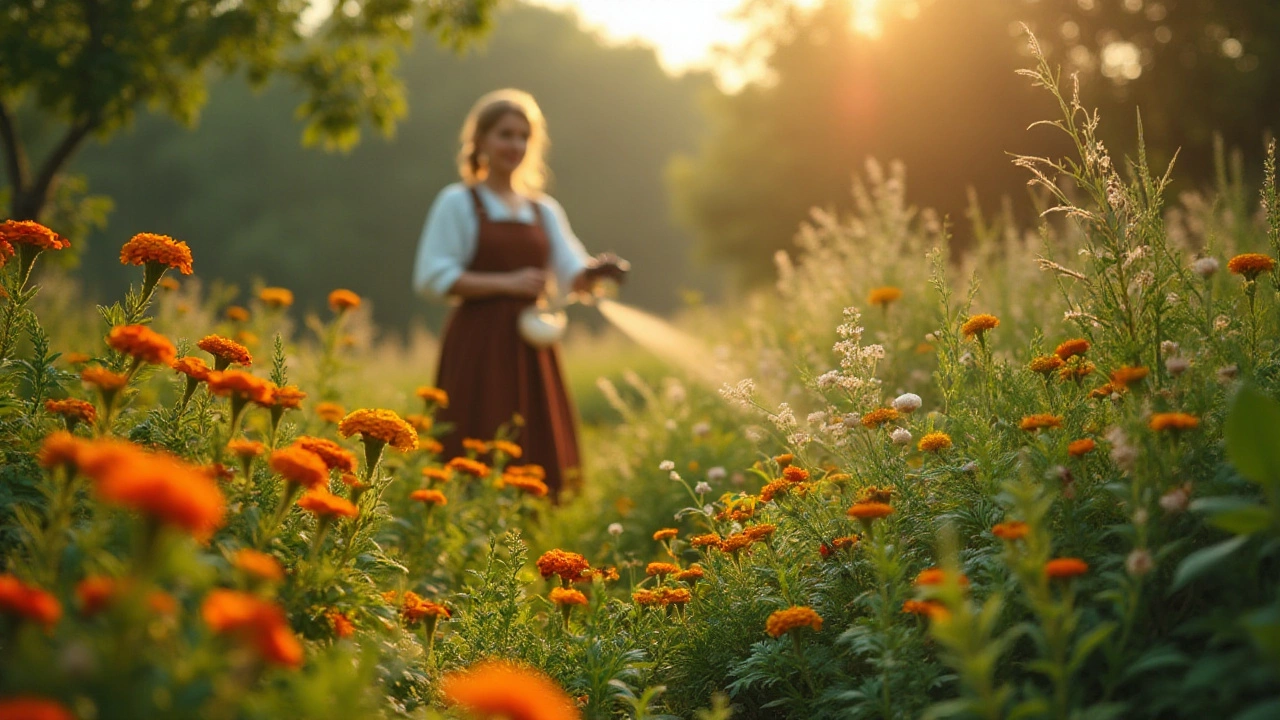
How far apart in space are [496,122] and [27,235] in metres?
3.02

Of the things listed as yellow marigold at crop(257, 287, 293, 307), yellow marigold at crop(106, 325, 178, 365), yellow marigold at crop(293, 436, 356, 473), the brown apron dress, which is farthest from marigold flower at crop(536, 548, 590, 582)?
the brown apron dress

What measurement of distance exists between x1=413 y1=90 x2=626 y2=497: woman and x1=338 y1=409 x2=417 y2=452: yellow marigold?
2562mm

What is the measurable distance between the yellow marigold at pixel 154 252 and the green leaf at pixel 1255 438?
6.48 ft

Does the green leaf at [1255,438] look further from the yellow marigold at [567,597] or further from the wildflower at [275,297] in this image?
the wildflower at [275,297]

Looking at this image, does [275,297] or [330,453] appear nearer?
[330,453]

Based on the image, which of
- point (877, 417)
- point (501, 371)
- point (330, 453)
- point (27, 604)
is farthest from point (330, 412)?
point (27, 604)

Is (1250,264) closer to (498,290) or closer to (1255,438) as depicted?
(1255,438)

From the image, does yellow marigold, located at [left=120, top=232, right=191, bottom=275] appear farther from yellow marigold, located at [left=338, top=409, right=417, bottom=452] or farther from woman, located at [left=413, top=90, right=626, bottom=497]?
woman, located at [left=413, top=90, right=626, bottom=497]

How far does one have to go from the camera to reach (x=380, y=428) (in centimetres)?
176

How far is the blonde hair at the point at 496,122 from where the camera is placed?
185 inches

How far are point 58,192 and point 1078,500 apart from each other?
19.6 feet

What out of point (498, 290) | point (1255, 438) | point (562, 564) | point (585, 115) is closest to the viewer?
point (1255, 438)

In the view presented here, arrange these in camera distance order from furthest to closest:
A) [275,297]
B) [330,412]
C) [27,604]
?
[275,297]
[330,412]
[27,604]

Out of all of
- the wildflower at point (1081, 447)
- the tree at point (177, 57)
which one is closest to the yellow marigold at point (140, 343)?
the wildflower at point (1081, 447)
